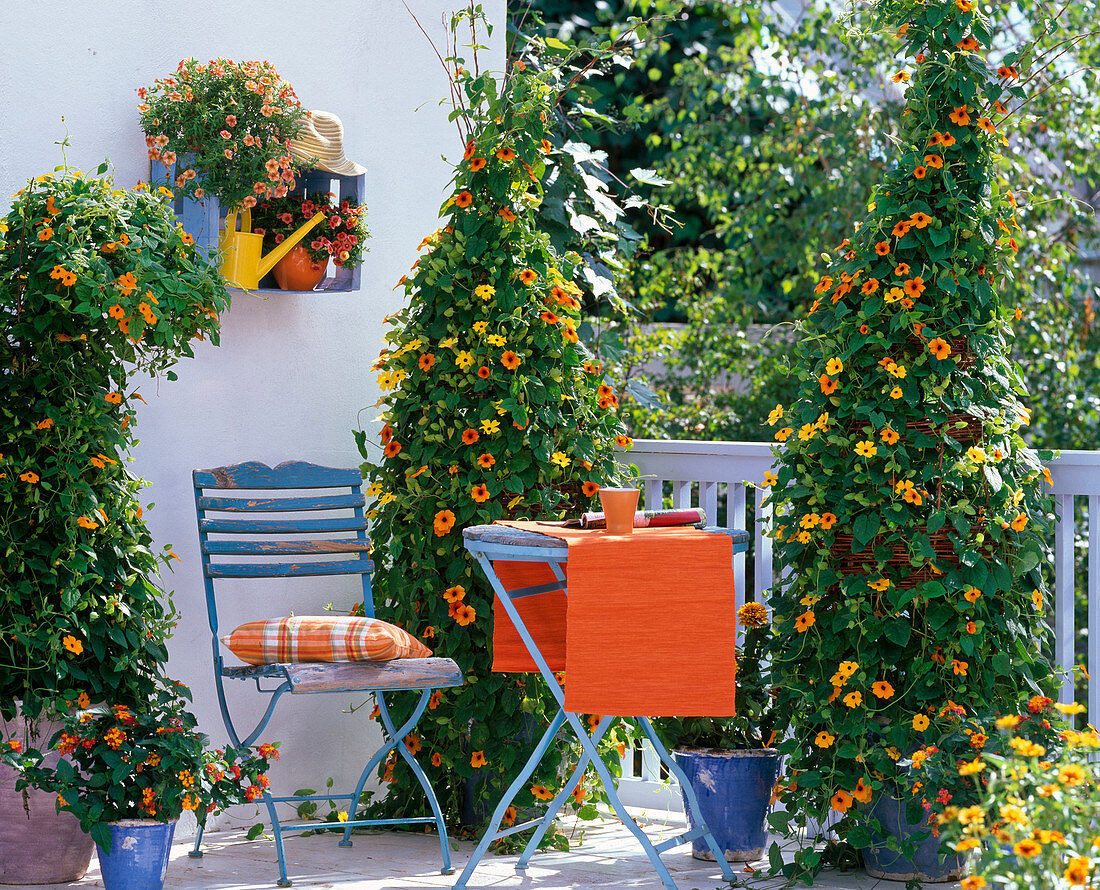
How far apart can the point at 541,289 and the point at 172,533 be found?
3.85ft

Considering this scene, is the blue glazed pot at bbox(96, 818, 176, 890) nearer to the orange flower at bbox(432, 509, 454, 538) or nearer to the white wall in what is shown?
the white wall

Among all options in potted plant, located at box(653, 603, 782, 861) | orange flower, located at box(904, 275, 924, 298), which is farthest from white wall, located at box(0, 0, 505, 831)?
orange flower, located at box(904, 275, 924, 298)

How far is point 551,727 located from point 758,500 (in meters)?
1.55

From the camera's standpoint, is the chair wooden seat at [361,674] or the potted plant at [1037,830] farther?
the chair wooden seat at [361,674]

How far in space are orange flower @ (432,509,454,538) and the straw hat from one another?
1.03 m

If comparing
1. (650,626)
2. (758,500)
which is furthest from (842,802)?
(758,500)

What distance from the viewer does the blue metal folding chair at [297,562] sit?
3203 millimetres

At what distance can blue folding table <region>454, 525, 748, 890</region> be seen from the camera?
295cm

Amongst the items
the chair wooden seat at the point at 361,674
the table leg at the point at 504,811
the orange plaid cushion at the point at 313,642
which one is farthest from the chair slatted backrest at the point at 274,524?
the table leg at the point at 504,811

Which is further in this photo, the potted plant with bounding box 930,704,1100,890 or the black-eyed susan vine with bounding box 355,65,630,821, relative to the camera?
the black-eyed susan vine with bounding box 355,65,630,821

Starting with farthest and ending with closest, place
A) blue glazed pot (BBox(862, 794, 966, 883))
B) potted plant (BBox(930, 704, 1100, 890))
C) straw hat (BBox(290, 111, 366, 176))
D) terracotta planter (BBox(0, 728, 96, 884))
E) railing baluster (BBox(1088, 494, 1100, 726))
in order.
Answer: straw hat (BBox(290, 111, 366, 176))
railing baluster (BBox(1088, 494, 1100, 726))
blue glazed pot (BBox(862, 794, 966, 883))
terracotta planter (BBox(0, 728, 96, 884))
potted plant (BBox(930, 704, 1100, 890))

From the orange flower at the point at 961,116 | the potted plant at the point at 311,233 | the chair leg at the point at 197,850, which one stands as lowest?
the chair leg at the point at 197,850

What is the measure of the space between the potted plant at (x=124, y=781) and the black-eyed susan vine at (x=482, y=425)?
77 centimetres

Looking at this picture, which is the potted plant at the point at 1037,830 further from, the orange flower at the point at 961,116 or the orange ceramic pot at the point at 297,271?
the orange ceramic pot at the point at 297,271
